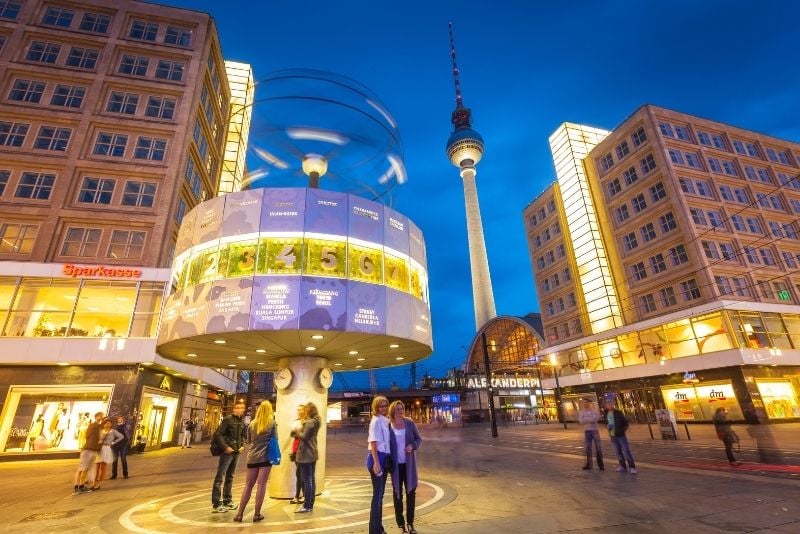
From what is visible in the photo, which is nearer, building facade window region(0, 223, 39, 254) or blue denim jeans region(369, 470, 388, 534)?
blue denim jeans region(369, 470, 388, 534)

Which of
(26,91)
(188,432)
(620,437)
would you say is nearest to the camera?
(620,437)

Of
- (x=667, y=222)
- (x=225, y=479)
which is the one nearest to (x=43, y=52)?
(x=225, y=479)

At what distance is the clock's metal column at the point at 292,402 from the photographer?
32.8 ft

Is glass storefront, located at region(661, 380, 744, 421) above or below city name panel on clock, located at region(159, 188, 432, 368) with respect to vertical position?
below

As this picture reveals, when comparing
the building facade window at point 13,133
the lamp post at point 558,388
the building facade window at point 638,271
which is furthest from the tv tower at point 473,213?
the building facade window at point 13,133

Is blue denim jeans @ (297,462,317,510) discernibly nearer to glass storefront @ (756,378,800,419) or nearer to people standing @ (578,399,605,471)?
people standing @ (578,399,605,471)

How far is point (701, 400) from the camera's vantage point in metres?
33.2

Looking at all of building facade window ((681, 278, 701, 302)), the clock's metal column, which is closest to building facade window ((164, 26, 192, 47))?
the clock's metal column

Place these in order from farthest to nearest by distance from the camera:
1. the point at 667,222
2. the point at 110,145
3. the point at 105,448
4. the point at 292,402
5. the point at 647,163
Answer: the point at 647,163, the point at 667,222, the point at 110,145, the point at 105,448, the point at 292,402

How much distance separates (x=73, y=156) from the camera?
2759 cm

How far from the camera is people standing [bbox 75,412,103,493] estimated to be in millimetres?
11271

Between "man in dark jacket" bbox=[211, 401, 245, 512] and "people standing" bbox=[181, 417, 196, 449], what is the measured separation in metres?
25.6

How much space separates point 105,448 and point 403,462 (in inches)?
455

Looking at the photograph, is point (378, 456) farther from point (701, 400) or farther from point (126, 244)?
point (701, 400)
